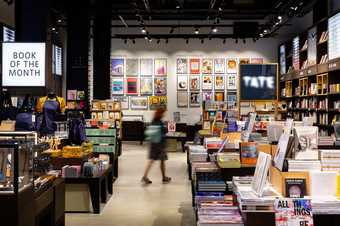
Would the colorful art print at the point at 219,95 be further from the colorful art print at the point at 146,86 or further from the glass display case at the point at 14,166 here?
the glass display case at the point at 14,166

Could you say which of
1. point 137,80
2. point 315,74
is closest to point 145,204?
point 315,74

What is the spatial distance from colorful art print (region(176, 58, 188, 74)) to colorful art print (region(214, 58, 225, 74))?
1.27m

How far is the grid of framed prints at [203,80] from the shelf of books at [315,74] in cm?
273

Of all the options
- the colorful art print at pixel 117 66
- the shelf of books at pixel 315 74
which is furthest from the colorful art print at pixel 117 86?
the shelf of books at pixel 315 74

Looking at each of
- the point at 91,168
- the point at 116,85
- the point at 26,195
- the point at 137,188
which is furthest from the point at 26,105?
the point at 116,85

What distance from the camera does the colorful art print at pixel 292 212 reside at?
126 inches

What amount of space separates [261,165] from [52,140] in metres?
4.48

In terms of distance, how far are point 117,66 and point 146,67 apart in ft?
4.13

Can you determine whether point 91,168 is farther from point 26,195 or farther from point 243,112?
point 243,112

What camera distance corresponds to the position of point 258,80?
44.3 ft

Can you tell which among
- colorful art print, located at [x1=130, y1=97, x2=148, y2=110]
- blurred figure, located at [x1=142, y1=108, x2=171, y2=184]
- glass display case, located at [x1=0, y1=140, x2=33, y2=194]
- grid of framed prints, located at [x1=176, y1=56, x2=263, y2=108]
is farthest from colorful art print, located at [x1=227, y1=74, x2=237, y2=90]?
glass display case, located at [x1=0, y1=140, x2=33, y2=194]

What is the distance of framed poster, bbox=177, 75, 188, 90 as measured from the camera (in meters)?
21.6

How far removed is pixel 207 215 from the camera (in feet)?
12.8

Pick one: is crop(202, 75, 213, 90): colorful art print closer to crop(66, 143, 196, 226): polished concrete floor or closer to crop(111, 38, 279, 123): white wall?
crop(111, 38, 279, 123): white wall
